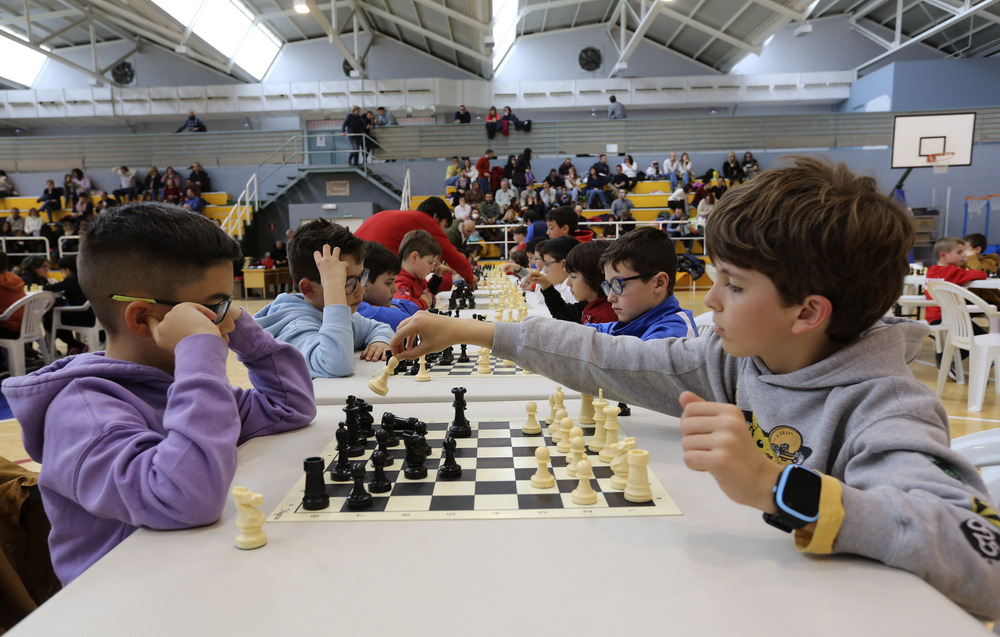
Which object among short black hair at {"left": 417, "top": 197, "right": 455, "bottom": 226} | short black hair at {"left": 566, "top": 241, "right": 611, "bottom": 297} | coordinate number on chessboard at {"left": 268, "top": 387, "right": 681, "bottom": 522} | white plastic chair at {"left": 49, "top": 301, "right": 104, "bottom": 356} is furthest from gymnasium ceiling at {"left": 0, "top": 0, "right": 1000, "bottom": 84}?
coordinate number on chessboard at {"left": 268, "top": 387, "right": 681, "bottom": 522}

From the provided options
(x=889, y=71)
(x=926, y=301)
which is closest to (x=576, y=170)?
(x=889, y=71)

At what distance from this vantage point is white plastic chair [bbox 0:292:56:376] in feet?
15.8

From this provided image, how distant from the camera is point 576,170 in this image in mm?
14844

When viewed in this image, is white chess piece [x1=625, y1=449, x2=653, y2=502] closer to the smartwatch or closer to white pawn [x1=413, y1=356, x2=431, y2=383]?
the smartwatch

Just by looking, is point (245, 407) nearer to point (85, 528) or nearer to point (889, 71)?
point (85, 528)

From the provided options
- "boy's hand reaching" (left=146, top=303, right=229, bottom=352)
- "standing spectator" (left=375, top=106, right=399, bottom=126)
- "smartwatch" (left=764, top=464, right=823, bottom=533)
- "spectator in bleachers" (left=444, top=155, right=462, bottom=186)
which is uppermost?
"standing spectator" (left=375, top=106, right=399, bottom=126)

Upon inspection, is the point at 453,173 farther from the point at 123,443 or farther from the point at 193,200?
the point at 123,443

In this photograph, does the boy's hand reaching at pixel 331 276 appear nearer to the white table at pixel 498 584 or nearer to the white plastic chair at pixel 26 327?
the white table at pixel 498 584

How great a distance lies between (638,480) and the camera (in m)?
1.00

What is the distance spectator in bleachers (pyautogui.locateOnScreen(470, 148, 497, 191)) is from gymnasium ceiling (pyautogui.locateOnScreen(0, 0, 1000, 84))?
2557 mm

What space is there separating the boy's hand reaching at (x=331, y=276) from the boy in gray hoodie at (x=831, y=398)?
130 centimetres

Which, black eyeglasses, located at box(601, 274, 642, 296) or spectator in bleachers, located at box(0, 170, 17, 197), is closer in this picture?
black eyeglasses, located at box(601, 274, 642, 296)

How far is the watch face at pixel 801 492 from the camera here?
2.50 feet

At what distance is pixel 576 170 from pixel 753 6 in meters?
5.29
